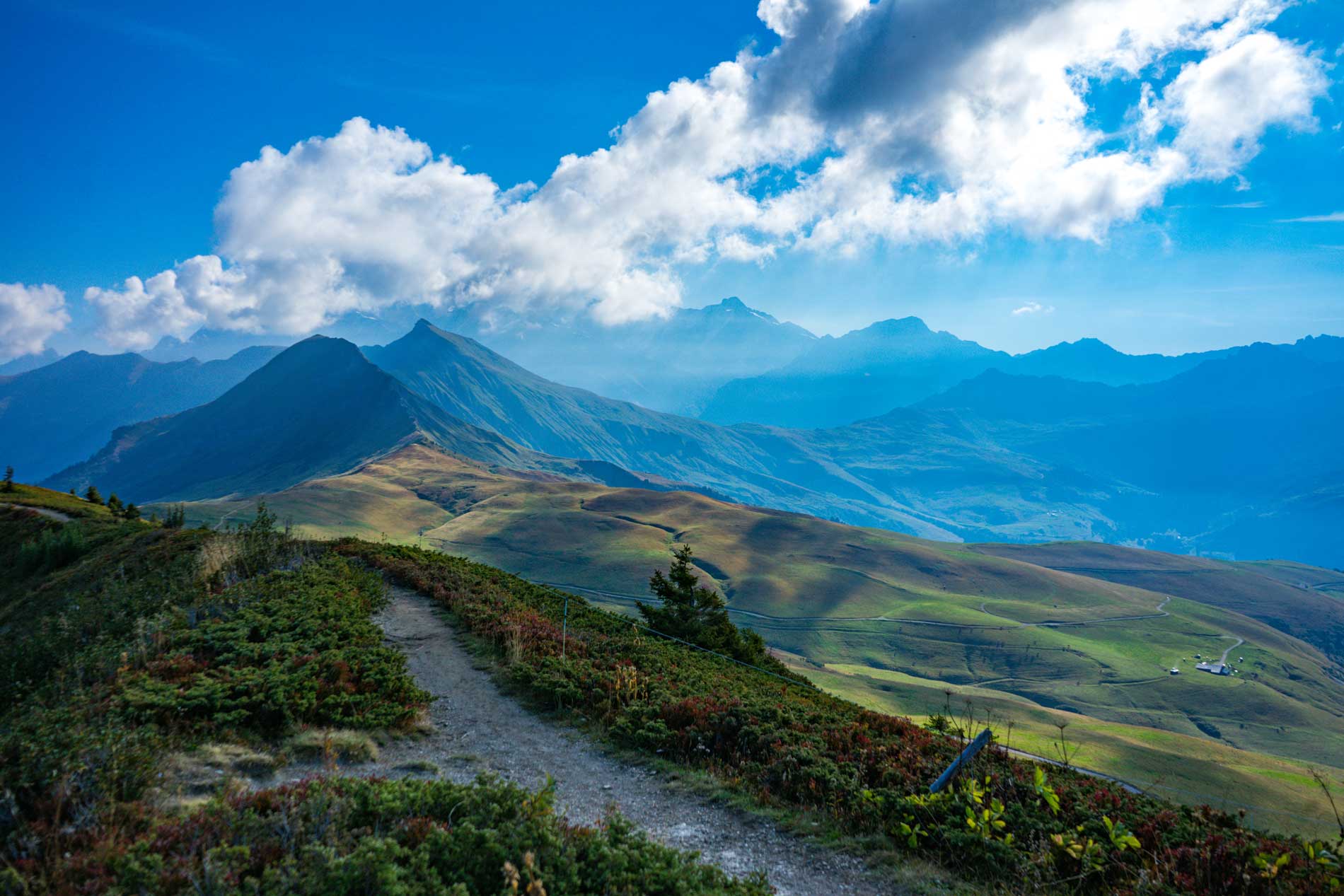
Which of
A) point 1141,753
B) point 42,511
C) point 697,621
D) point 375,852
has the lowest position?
point 1141,753

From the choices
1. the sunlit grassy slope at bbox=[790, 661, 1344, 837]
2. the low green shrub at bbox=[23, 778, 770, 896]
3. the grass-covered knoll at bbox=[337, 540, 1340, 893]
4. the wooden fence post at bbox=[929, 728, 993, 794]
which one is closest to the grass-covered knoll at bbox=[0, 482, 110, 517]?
the grass-covered knoll at bbox=[337, 540, 1340, 893]

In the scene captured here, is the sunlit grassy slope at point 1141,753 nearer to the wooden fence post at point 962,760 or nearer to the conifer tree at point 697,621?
the conifer tree at point 697,621

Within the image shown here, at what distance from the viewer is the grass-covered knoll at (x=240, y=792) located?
6.39 m

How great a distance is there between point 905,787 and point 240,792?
35.2 ft

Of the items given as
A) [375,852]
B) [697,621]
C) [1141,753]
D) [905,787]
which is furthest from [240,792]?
[1141,753]

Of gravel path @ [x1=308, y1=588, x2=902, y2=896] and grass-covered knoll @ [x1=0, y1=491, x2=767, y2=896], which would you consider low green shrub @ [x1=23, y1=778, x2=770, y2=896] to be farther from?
gravel path @ [x1=308, y1=588, x2=902, y2=896]

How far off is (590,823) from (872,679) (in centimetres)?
14473

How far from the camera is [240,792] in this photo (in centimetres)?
893

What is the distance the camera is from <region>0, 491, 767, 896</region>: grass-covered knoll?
251 inches

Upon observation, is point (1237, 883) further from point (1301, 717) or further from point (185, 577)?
point (1301, 717)

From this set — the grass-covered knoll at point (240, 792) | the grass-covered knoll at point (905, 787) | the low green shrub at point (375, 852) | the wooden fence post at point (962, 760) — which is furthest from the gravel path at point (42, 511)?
the wooden fence post at point (962, 760)

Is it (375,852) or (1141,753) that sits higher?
(375,852)

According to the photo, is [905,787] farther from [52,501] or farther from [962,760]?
[52,501]

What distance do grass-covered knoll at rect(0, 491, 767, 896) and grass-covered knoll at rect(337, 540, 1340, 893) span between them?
11.7 ft
